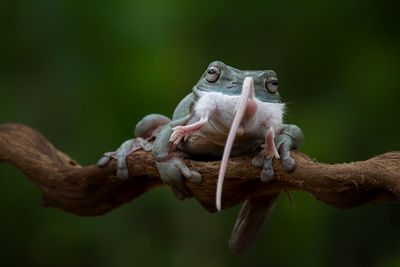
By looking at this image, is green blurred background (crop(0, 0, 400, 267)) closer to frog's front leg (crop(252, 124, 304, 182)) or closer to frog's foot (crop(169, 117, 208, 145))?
frog's front leg (crop(252, 124, 304, 182))

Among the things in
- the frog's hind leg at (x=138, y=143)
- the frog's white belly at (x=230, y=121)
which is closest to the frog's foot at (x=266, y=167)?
the frog's white belly at (x=230, y=121)

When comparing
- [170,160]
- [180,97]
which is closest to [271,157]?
[170,160]

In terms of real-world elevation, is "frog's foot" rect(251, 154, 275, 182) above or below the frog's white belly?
below

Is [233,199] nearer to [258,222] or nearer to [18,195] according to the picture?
[258,222]

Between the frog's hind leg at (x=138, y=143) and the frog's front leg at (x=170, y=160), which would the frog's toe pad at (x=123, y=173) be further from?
the frog's front leg at (x=170, y=160)

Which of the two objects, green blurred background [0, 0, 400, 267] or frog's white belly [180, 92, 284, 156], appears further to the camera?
green blurred background [0, 0, 400, 267]

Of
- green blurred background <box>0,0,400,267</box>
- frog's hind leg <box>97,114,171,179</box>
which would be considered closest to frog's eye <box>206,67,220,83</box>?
frog's hind leg <box>97,114,171,179</box>
